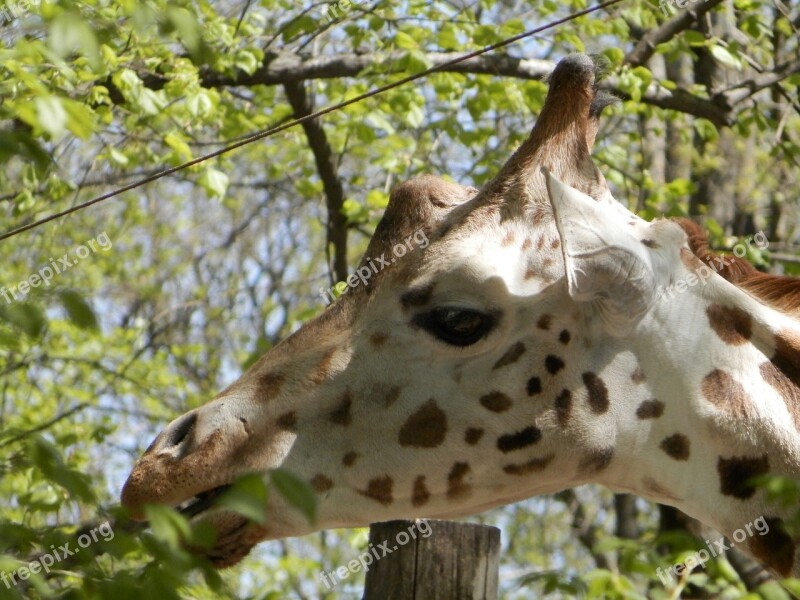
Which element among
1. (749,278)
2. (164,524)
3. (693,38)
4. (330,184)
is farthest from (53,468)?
(330,184)

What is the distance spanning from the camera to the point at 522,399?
10.4 feet

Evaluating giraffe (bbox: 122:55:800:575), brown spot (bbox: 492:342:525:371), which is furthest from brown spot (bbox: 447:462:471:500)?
brown spot (bbox: 492:342:525:371)

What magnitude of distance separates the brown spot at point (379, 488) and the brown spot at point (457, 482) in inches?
6.6

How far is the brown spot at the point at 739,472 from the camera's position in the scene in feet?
10.0

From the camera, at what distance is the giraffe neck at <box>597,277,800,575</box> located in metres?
3.06

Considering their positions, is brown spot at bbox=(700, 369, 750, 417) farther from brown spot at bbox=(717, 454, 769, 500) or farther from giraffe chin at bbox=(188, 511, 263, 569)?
giraffe chin at bbox=(188, 511, 263, 569)

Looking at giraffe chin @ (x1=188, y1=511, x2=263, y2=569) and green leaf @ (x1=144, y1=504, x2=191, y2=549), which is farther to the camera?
giraffe chin @ (x1=188, y1=511, x2=263, y2=569)

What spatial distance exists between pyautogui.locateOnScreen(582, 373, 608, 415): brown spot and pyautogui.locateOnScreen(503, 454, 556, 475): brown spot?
18 centimetres

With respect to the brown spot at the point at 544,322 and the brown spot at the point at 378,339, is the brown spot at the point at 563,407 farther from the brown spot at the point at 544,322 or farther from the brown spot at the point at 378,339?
the brown spot at the point at 378,339

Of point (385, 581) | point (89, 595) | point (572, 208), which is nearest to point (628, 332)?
point (572, 208)

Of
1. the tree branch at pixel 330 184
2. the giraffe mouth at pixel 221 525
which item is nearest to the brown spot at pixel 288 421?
the giraffe mouth at pixel 221 525

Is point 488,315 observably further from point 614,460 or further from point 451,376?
point 614,460

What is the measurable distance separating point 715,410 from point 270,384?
1.23 metres

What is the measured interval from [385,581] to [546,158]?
140 centimetres
